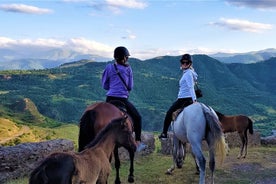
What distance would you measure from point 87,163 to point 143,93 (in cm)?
12467

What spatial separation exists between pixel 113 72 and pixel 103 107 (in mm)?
1065

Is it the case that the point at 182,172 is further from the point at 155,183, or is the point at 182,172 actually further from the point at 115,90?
the point at 115,90

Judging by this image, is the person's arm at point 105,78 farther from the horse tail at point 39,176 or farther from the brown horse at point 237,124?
the brown horse at point 237,124

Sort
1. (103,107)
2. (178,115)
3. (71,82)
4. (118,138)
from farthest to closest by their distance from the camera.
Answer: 1. (71,82)
2. (178,115)
3. (103,107)
4. (118,138)

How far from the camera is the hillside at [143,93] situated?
305 ft

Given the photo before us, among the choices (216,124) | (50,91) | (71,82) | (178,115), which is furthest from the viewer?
(71,82)

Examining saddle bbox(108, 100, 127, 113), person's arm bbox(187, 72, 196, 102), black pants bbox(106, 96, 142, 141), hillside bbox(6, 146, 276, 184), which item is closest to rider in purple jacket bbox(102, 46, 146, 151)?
black pants bbox(106, 96, 142, 141)

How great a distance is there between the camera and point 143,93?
130 m

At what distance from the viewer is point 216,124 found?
314 inches

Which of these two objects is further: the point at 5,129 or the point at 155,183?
the point at 5,129

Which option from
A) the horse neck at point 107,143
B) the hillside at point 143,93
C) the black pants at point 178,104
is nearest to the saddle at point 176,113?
the black pants at point 178,104

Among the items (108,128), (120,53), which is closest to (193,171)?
(120,53)

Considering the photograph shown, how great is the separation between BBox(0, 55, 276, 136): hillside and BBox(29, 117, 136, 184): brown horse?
6398 centimetres

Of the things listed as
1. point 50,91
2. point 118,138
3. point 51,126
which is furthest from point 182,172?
point 50,91
